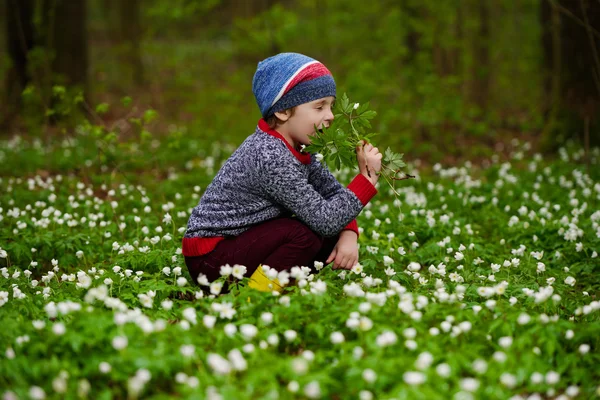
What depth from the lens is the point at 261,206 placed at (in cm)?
428

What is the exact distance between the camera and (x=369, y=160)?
4.22 meters

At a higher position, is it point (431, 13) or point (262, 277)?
point (431, 13)

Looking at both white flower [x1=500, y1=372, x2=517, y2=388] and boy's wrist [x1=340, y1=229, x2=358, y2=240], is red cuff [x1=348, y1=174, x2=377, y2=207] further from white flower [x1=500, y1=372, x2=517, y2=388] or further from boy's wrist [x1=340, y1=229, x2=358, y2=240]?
white flower [x1=500, y1=372, x2=517, y2=388]

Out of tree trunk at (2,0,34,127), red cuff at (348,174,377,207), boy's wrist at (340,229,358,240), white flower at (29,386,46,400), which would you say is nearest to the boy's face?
red cuff at (348,174,377,207)

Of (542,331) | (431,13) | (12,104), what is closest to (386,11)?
(431,13)

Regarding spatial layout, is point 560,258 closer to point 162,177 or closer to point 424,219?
point 424,219

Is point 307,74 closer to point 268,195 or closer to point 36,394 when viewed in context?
point 268,195

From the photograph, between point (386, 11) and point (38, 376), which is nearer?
point (38, 376)

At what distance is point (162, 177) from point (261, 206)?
498 centimetres

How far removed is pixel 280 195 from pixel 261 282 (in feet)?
1.96

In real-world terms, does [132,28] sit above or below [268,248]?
below

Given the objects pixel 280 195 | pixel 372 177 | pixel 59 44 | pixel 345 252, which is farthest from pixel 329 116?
pixel 59 44

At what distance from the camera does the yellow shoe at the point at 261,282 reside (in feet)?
12.8

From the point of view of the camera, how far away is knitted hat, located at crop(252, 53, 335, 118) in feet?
13.6
